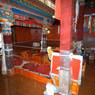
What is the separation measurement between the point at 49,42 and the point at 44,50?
203 centimetres

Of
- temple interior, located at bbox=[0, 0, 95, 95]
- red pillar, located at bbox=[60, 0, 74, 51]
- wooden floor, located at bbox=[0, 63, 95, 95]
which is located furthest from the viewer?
wooden floor, located at bbox=[0, 63, 95, 95]

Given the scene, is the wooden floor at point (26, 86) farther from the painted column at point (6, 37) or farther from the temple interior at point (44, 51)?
the painted column at point (6, 37)

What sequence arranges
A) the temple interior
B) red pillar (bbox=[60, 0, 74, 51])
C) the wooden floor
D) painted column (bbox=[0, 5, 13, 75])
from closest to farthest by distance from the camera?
red pillar (bbox=[60, 0, 74, 51]) < the temple interior < the wooden floor < painted column (bbox=[0, 5, 13, 75])

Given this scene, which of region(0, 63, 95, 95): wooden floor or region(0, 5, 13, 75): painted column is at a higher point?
region(0, 5, 13, 75): painted column

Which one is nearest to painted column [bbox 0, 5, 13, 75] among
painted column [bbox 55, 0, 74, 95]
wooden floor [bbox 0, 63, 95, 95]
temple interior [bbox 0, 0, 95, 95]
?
temple interior [bbox 0, 0, 95, 95]

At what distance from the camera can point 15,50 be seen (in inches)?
228

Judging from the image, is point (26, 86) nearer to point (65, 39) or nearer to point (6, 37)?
point (6, 37)

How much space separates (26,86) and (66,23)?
2143 mm

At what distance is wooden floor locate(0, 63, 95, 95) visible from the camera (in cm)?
316

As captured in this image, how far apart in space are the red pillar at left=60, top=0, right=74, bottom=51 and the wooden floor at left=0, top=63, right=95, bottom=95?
5.10 feet

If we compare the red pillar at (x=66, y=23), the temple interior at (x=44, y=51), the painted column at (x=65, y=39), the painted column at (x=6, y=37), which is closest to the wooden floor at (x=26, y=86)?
the temple interior at (x=44, y=51)

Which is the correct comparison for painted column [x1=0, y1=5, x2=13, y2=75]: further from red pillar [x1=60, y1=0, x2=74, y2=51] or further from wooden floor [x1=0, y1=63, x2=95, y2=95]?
red pillar [x1=60, y1=0, x2=74, y2=51]

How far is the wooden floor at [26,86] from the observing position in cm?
316

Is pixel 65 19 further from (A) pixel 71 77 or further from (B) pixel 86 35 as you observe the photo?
(B) pixel 86 35
